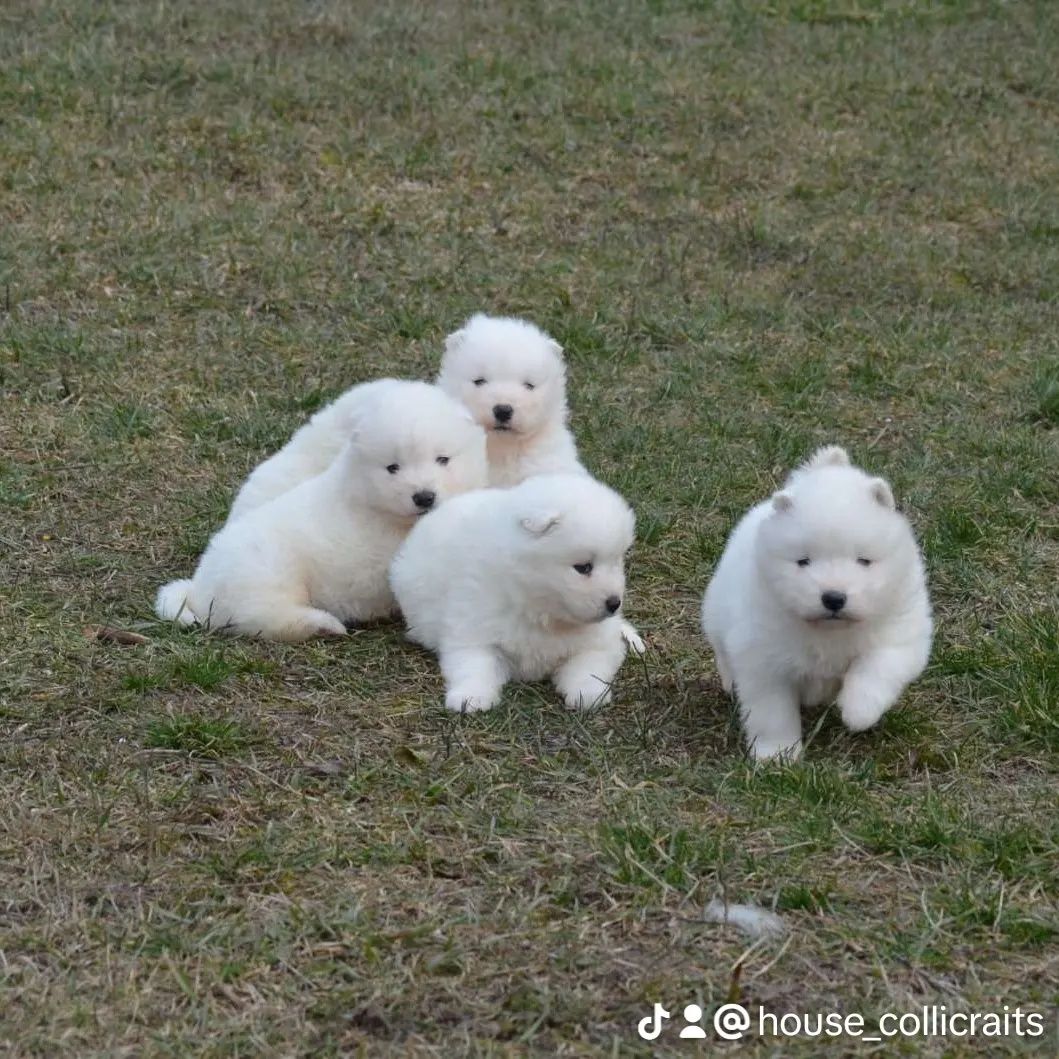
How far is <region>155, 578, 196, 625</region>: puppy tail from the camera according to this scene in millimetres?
5906

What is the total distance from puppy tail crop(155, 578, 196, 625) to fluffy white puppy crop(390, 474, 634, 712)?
0.74 meters

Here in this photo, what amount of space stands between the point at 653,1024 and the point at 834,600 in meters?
1.39

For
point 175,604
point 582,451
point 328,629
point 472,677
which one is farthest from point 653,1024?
point 582,451

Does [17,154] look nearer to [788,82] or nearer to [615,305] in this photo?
[615,305]

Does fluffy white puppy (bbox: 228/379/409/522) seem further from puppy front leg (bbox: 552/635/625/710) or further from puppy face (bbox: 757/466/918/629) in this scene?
puppy face (bbox: 757/466/918/629)

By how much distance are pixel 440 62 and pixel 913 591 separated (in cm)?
824

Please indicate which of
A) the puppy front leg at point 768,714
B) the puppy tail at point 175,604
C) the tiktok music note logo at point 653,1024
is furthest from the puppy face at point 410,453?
the tiktok music note logo at point 653,1024

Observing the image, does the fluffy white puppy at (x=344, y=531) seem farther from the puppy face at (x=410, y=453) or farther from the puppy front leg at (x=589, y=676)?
the puppy front leg at (x=589, y=676)

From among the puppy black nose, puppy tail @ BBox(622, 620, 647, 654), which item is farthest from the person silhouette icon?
puppy tail @ BBox(622, 620, 647, 654)

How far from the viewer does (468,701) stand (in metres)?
5.28

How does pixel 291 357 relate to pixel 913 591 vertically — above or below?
below

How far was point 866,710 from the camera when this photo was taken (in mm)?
4926

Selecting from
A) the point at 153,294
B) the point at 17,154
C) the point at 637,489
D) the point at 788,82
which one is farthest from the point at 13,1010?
the point at 788,82

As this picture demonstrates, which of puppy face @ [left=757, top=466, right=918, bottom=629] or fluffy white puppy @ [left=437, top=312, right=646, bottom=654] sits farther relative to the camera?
fluffy white puppy @ [left=437, top=312, right=646, bottom=654]
